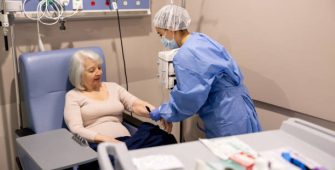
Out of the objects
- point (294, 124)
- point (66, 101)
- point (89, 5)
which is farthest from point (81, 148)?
point (89, 5)

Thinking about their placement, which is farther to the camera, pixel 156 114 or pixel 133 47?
pixel 133 47

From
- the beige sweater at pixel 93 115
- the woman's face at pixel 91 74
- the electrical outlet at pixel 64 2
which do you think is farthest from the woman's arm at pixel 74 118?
the electrical outlet at pixel 64 2

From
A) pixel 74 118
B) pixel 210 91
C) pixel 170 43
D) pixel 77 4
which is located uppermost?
pixel 77 4

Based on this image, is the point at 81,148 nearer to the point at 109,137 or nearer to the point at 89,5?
the point at 109,137

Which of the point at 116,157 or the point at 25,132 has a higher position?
the point at 116,157

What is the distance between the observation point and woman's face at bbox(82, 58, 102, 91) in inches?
87.4

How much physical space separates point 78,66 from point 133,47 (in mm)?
844

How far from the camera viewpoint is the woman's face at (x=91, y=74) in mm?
2221

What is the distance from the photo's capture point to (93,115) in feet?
7.27

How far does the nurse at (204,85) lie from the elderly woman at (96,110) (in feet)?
0.53

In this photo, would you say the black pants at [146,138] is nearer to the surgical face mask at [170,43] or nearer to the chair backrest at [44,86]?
the chair backrest at [44,86]

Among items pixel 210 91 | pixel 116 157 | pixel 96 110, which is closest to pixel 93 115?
pixel 96 110

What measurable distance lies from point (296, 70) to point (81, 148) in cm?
139

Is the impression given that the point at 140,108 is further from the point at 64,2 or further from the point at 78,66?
the point at 64,2
